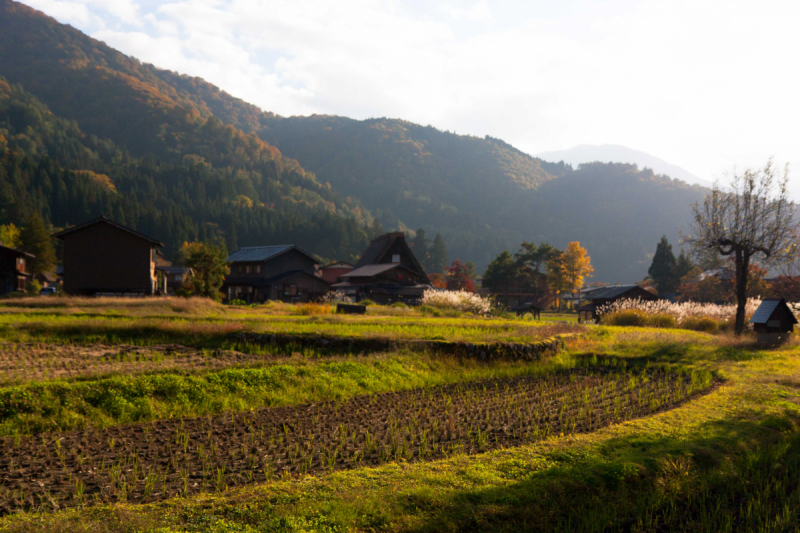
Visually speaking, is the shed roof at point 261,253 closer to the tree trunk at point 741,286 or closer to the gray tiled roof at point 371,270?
→ the gray tiled roof at point 371,270

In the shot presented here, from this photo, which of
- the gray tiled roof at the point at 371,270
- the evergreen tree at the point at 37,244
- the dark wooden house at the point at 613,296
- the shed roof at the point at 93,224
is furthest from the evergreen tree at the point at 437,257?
the shed roof at the point at 93,224

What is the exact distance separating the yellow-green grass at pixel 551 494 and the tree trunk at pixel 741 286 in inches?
595

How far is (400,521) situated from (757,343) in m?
19.6

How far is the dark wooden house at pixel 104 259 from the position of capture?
36219 millimetres

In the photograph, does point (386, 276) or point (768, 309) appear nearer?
point (768, 309)

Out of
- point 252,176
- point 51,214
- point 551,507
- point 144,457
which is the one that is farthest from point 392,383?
point 252,176

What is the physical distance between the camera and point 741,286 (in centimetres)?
2052

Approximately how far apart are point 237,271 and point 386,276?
17633 millimetres

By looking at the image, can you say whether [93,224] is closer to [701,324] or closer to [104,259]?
[104,259]

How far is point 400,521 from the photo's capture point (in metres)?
4.53

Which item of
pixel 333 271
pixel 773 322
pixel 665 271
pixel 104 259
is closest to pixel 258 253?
pixel 104 259

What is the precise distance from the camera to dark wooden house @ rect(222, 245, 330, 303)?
2042 inches

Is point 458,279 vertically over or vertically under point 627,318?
over

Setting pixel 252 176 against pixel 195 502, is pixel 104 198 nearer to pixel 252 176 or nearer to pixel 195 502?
pixel 252 176
